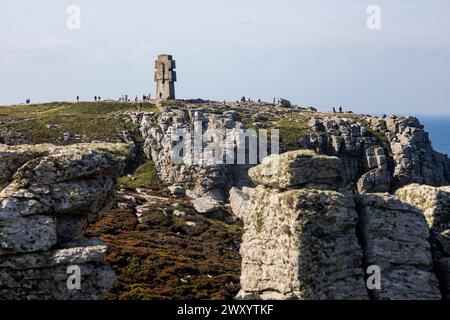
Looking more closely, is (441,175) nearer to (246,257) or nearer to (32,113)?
(32,113)

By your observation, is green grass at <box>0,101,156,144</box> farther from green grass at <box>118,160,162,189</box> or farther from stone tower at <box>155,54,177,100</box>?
green grass at <box>118,160,162,189</box>

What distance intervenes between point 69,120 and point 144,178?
3709cm

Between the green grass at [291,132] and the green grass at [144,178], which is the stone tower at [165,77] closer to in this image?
the green grass at [291,132]

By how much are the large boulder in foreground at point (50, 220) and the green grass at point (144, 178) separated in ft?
266

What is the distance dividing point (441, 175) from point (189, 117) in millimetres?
51348

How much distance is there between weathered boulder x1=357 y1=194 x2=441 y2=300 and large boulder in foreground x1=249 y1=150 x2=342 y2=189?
1700mm

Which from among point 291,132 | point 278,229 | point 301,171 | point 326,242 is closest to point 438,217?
point 326,242

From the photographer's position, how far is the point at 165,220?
8081cm

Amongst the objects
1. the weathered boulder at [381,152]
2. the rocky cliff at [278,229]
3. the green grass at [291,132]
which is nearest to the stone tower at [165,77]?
the green grass at [291,132]

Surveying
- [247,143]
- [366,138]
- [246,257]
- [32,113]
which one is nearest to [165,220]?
[247,143]

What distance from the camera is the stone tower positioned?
168250 mm

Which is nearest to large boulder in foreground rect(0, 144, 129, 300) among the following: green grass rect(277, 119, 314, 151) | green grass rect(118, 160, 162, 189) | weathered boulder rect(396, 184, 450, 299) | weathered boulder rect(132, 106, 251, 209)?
weathered boulder rect(396, 184, 450, 299)

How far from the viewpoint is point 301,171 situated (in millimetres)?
25797

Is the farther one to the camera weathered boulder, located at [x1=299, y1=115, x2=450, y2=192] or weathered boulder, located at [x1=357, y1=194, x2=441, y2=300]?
weathered boulder, located at [x1=299, y1=115, x2=450, y2=192]
